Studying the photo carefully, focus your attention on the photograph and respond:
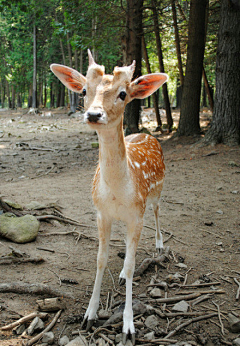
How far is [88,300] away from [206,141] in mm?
6639

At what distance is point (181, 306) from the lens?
118 inches

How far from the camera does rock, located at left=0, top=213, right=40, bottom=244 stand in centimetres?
391

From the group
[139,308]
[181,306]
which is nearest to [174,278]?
[181,306]

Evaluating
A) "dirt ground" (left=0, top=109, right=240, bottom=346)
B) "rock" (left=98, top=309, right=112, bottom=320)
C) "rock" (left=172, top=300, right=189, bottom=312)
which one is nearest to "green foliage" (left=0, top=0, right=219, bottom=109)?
"dirt ground" (left=0, top=109, right=240, bottom=346)

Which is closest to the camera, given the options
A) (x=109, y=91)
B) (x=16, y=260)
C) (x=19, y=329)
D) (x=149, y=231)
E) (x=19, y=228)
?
(x=109, y=91)

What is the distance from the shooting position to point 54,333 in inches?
104

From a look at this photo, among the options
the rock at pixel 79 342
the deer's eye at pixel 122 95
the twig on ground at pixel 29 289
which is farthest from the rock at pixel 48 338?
the deer's eye at pixel 122 95

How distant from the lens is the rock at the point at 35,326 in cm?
260

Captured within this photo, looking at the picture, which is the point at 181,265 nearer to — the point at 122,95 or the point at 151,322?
the point at 151,322

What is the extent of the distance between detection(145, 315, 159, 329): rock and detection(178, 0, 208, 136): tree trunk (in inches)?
318

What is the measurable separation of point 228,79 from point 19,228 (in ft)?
22.6

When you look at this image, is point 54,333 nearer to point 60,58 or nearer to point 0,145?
point 0,145

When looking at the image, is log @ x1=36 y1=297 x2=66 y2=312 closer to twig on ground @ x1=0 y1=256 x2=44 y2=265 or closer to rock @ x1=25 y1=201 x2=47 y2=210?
twig on ground @ x1=0 y1=256 x2=44 y2=265

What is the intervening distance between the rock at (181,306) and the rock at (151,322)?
0.24 metres
